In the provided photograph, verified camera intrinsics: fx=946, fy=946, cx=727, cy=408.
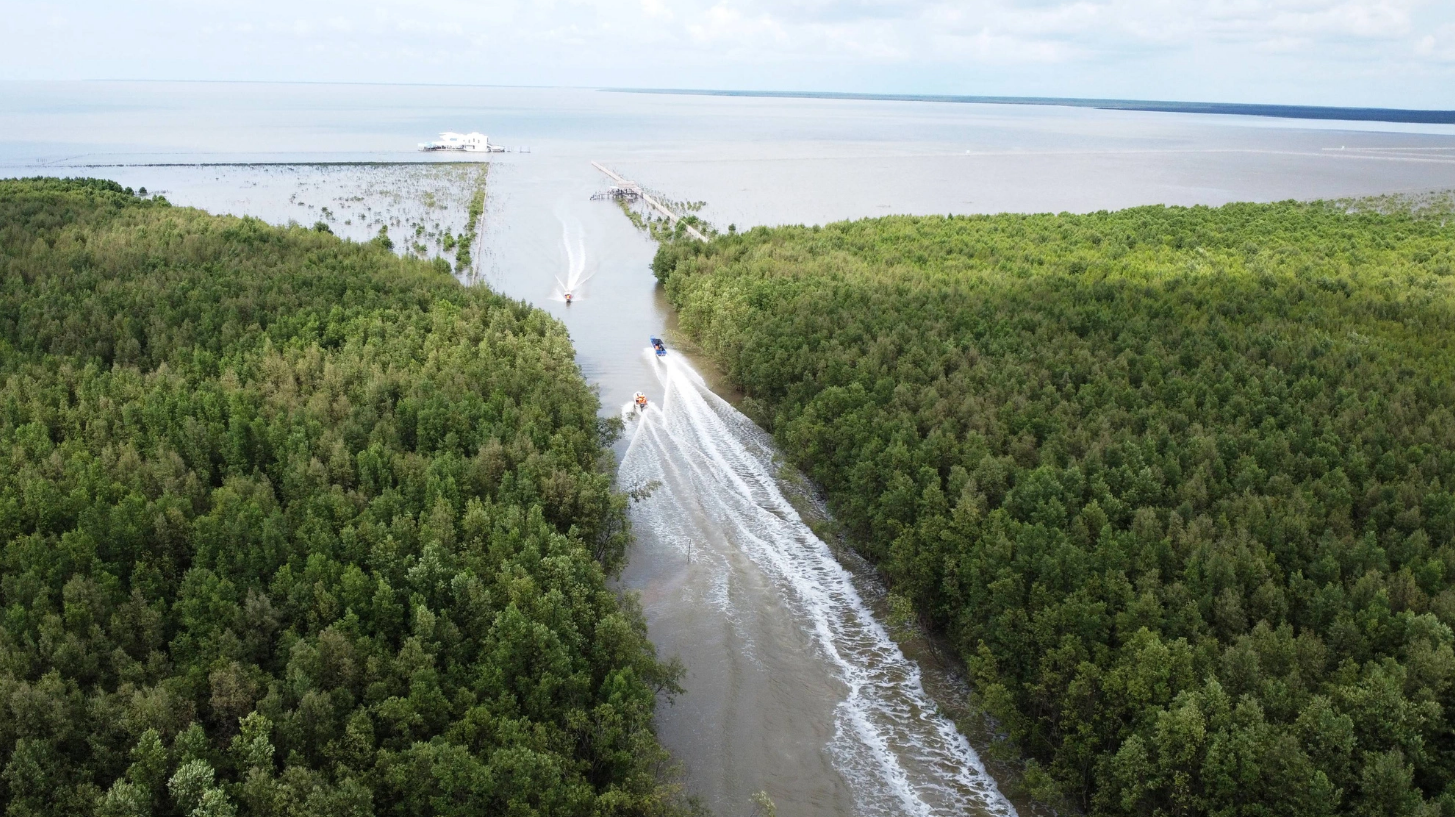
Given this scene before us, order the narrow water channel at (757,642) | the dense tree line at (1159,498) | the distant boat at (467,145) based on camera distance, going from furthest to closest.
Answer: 1. the distant boat at (467,145)
2. the narrow water channel at (757,642)
3. the dense tree line at (1159,498)

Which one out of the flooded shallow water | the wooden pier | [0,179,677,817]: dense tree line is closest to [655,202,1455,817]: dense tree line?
the flooded shallow water

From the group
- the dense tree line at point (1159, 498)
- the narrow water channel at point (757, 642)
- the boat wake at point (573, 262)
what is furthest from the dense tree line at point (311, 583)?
the boat wake at point (573, 262)

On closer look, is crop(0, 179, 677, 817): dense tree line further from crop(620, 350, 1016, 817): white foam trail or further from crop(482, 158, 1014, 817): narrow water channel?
crop(620, 350, 1016, 817): white foam trail

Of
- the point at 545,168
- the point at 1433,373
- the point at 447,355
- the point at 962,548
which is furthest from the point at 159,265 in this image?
the point at 545,168

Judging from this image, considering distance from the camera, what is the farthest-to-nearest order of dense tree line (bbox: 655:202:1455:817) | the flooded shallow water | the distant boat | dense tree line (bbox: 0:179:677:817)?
the distant boat < the flooded shallow water < dense tree line (bbox: 655:202:1455:817) < dense tree line (bbox: 0:179:677:817)

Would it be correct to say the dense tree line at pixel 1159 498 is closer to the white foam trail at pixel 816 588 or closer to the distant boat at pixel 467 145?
the white foam trail at pixel 816 588

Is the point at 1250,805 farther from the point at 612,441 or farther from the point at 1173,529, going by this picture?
the point at 612,441
